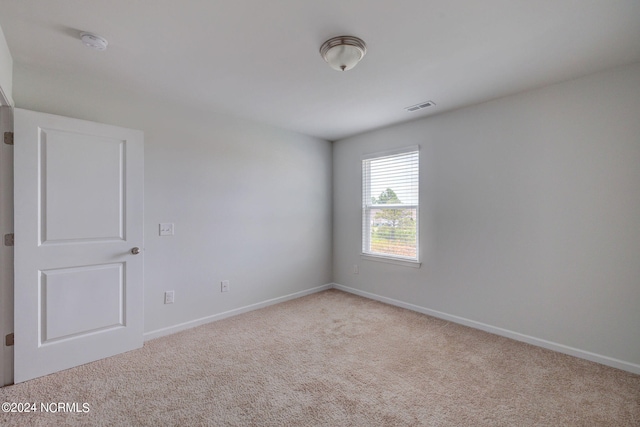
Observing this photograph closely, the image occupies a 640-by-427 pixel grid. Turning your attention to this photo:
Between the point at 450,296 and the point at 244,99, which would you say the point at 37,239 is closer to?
the point at 244,99

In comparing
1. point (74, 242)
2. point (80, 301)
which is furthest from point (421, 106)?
point (80, 301)

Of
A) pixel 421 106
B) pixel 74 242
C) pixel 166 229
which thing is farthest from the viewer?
pixel 421 106

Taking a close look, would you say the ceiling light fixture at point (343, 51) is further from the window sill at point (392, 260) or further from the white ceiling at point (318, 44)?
the window sill at point (392, 260)

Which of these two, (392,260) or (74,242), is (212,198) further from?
(392,260)

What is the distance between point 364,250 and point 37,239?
3.53 m

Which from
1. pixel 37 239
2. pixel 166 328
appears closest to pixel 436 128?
pixel 166 328

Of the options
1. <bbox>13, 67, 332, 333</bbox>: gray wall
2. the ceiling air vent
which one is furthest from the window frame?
<bbox>13, 67, 332, 333</bbox>: gray wall

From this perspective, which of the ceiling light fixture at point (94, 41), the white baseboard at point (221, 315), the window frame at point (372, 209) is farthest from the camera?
the window frame at point (372, 209)

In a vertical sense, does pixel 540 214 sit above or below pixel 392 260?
above

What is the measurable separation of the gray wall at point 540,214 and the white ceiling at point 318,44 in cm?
31

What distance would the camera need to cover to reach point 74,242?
2.32 metres

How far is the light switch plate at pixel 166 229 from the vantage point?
2.91 meters

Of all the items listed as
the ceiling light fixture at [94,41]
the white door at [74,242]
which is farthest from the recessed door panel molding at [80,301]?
the ceiling light fixture at [94,41]

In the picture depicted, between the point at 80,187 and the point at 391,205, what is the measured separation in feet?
11.0
